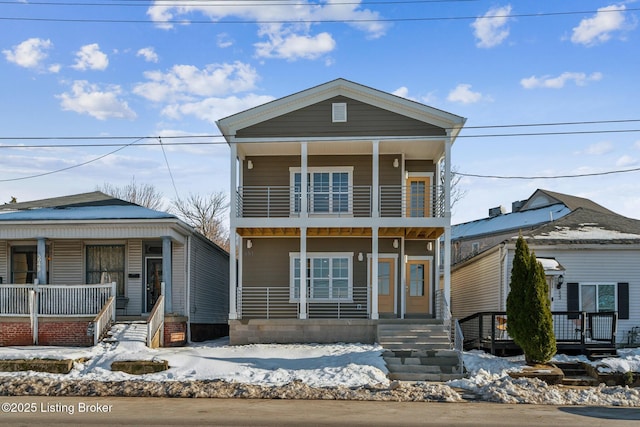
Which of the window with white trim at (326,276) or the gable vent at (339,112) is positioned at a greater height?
the gable vent at (339,112)

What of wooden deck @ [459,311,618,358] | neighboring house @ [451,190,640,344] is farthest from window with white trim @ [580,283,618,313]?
wooden deck @ [459,311,618,358]

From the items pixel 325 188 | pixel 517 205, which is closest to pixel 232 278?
pixel 325 188

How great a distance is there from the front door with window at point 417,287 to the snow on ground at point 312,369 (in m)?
4.58

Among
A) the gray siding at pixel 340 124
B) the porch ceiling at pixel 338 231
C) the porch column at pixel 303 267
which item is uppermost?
the gray siding at pixel 340 124

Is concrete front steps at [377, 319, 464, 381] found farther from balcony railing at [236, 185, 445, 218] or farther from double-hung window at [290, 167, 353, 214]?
double-hung window at [290, 167, 353, 214]

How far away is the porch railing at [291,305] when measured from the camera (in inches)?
841

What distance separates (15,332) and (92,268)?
3.39 meters

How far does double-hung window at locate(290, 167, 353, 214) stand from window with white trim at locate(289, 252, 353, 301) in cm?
155

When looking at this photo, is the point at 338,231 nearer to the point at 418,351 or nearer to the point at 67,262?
the point at 418,351

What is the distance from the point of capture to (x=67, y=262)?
848 inches

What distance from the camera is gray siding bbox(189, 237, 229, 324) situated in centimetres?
2214

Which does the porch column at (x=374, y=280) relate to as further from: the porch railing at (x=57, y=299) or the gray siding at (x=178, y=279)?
the porch railing at (x=57, y=299)

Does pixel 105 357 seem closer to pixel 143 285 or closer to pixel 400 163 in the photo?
pixel 143 285

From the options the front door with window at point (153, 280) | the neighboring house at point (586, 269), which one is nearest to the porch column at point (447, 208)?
the neighboring house at point (586, 269)
